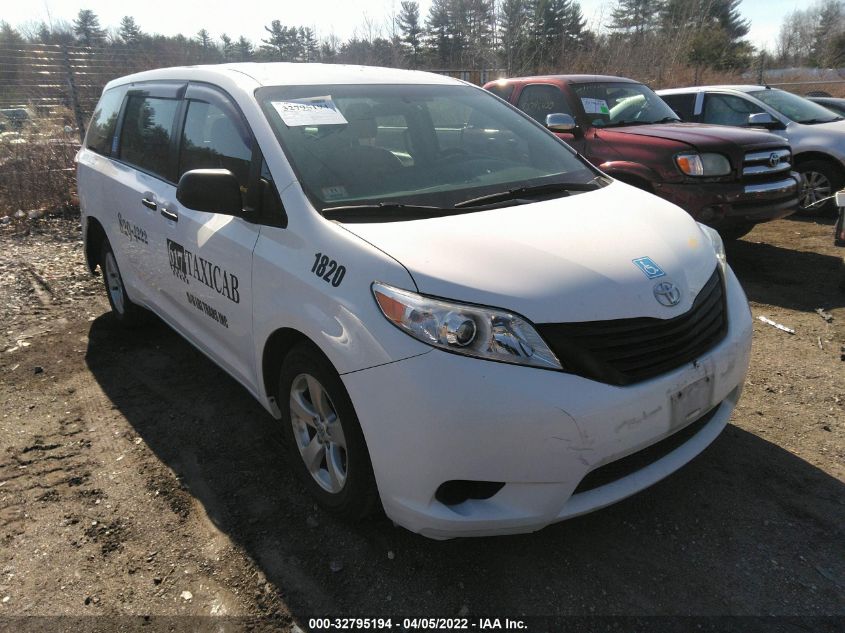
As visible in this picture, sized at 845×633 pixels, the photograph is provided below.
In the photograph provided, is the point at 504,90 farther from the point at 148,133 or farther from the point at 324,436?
the point at 324,436

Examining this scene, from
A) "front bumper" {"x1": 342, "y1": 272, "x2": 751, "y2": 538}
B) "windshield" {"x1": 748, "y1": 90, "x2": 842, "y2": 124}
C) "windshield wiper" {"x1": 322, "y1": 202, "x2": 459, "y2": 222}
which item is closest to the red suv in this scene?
A: "windshield" {"x1": 748, "y1": 90, "x2": 842, "y2": 124}

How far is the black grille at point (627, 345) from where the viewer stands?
6.55ft

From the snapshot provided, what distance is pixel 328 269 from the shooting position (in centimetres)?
227

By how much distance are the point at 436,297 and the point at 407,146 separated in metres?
1.29

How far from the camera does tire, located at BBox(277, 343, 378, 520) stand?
226 centimetres

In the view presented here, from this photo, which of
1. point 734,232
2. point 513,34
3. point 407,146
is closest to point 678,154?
point 734,232

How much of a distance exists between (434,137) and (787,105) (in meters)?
7.94

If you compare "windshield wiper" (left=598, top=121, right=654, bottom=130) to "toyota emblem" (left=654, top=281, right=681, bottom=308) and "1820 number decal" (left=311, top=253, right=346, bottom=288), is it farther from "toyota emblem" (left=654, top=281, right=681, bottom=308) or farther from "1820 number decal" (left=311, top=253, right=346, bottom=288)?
"1820 number decal" (left=311, top=253, right=346, bottom=288)

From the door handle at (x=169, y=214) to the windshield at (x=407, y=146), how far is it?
0.87m

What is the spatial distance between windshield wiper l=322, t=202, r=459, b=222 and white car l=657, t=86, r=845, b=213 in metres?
6.87

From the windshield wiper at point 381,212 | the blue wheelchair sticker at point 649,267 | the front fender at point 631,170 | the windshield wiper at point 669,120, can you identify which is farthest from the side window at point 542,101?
the blue wheelchair sticker at point 649,267

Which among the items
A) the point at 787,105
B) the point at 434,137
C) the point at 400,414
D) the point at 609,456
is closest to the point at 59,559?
the point at 400,414

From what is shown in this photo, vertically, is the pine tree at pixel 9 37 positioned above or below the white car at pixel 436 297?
above

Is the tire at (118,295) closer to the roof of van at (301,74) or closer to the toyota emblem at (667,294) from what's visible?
the roof of van at (301,74)
